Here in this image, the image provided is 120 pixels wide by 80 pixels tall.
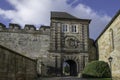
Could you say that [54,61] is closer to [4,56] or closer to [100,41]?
[100,41]

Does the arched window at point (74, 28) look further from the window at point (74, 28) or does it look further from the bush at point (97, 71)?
the bush at point (97, 71)

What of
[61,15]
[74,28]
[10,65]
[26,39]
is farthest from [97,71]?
[10,65]

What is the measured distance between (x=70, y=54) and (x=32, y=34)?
602 cm

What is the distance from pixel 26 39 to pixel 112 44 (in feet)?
40.3

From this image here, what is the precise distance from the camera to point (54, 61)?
29.4 m

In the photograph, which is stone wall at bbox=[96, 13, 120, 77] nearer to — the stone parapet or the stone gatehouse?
the stone gatehouse

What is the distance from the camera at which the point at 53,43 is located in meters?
30.0

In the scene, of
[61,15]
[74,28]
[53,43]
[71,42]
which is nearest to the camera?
[53,43]

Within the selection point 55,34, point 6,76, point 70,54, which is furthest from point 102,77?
point 6,76

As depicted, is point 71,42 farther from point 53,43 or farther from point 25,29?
point 25,29

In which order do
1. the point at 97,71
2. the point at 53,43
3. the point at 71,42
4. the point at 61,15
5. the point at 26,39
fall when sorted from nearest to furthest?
the point at 97,71
the point at 53,43
the point at 26,39
the point at 71,42
the point at 61,15

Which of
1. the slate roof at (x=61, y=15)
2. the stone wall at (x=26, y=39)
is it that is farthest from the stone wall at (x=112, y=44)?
the stone wall at (x=26, y=39)

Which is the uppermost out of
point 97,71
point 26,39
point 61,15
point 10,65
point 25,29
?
point 61,15

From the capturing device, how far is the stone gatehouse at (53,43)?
1161 inches
